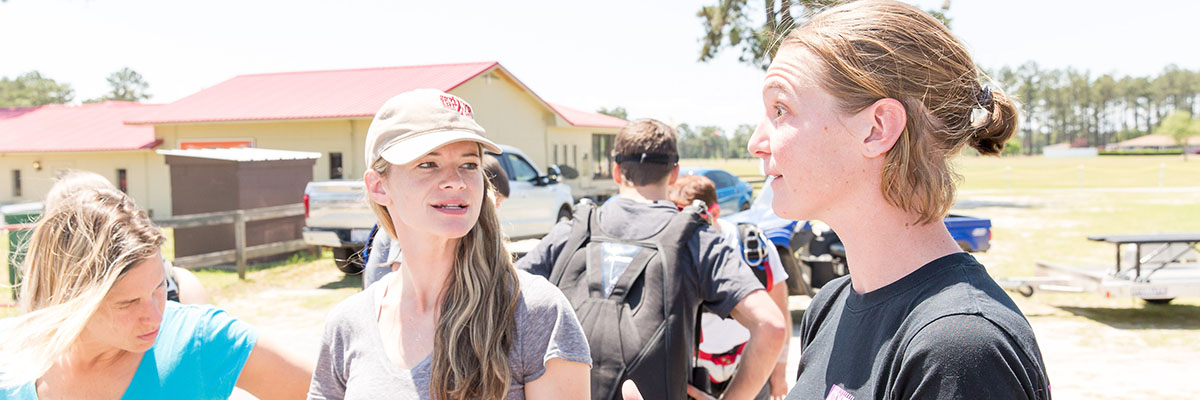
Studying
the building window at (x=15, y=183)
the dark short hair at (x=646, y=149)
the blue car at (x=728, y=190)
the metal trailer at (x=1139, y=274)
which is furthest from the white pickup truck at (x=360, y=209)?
the building window at (x=15, y=183)

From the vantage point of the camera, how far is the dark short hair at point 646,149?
3252mm

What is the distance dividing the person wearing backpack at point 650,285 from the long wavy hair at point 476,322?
2.62ft

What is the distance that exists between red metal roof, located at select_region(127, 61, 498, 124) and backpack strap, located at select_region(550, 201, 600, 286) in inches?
662

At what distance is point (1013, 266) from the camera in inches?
493

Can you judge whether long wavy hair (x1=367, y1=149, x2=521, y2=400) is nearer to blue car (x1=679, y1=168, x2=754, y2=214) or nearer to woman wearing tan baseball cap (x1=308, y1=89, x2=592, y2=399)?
woman wearing tan baseball cap (x1=308, y1=89, x2=592, y2=399)

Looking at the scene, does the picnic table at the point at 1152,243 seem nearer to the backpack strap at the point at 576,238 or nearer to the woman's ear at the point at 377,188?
the backpack strap at the point at 576,238

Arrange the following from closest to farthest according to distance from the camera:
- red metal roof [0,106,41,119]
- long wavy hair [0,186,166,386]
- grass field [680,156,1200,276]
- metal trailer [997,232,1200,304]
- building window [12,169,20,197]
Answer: long wavy hair [0,186,166,386]
metal trailer [997,232,1200,304]
grass field [680,156,1200,276]
building window [12,169,20,197]
red metal roof [0,106,41,119]

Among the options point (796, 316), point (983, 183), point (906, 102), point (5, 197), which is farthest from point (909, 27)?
point (983, 183)

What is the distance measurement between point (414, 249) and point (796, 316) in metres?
7.16

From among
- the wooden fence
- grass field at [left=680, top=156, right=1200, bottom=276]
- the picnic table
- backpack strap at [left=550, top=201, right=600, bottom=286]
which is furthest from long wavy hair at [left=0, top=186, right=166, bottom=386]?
the wooden fence

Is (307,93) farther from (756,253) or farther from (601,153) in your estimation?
(756,253)

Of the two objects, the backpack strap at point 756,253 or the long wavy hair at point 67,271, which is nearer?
the long wavy hair at point 67,271

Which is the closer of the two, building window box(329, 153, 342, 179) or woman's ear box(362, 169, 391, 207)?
woman's ear box(362, 169, 391, 207)

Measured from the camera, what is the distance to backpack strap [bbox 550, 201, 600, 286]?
117 inches
